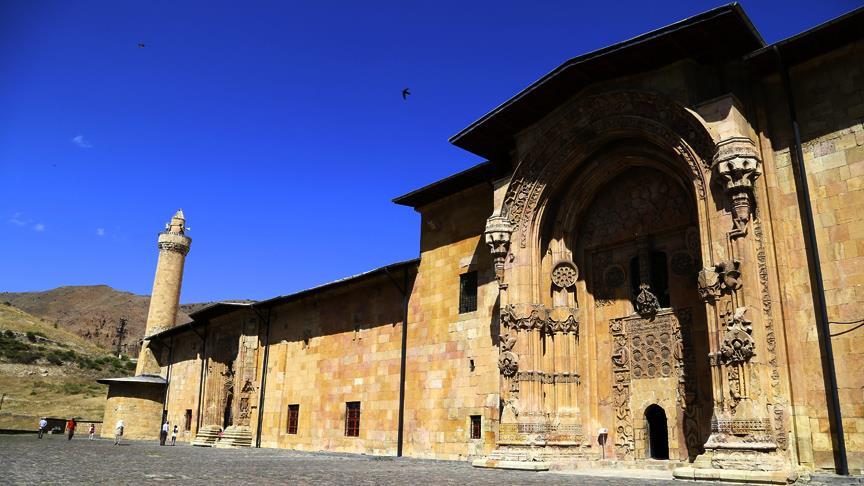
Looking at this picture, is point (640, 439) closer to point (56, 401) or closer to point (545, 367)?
point (545, 367)

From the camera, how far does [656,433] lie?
1395 centimetres

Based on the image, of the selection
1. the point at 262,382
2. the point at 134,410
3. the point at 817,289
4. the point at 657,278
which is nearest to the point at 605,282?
the point at 657,278

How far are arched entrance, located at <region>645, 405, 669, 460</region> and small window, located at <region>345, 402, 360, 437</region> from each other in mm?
11171

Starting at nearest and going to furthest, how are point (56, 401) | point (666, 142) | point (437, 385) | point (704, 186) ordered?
point (704, 186) < point (666, 142) < point (437, 385) < point (56, 401)

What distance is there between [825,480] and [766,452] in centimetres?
88

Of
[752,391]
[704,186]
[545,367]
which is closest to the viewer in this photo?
[752,391]

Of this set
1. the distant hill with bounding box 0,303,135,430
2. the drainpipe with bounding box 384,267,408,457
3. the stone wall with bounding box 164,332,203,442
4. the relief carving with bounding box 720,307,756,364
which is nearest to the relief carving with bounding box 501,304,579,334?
the relief carving with bounding box 720,307,756,364

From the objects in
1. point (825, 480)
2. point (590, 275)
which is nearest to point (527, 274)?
point (590, 275)

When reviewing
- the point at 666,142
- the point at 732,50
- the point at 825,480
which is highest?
the point at 732,50

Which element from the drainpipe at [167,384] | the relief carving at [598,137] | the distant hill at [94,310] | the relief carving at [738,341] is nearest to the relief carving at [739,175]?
the relief carving at [598,137]

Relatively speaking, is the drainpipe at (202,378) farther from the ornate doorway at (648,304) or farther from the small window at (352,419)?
the ornate doorway at (648,304)

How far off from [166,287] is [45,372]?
24.7 metres

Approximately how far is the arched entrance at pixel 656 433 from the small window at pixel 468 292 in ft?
19.7

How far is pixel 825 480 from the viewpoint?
9.70 meters
